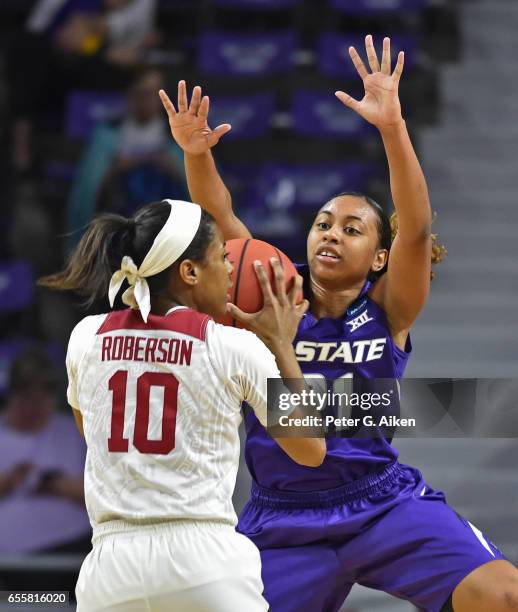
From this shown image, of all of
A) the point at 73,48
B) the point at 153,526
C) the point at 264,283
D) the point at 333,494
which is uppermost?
the point at 73,48

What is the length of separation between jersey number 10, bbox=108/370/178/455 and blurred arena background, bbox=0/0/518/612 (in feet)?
13.4

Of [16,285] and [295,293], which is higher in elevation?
[295,293]

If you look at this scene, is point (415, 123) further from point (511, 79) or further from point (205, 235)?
point (205, 235)

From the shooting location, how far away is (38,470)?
6773mm

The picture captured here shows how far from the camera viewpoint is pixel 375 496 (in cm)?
373

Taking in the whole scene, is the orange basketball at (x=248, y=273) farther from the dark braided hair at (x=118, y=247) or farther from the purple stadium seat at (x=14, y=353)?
the purple stadium seat at (x=14, y=353)

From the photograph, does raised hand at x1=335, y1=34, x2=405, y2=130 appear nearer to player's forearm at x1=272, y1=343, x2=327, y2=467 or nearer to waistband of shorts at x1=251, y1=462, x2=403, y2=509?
player's forearm at x1=272, y1=343, x2=327, y2=467

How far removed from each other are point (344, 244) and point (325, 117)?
5.20 metres

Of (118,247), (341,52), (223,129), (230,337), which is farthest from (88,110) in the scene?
(230,337)

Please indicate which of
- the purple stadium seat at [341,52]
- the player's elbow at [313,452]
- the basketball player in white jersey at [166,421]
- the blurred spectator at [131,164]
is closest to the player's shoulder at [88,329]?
the basketball player in white jersey at [166,421]

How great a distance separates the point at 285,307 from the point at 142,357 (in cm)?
46

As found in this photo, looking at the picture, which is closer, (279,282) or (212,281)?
(212,281)

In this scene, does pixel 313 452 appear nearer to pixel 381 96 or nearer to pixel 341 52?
pixel 381 96

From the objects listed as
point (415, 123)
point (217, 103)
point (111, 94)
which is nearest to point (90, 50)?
point (111, 94)
